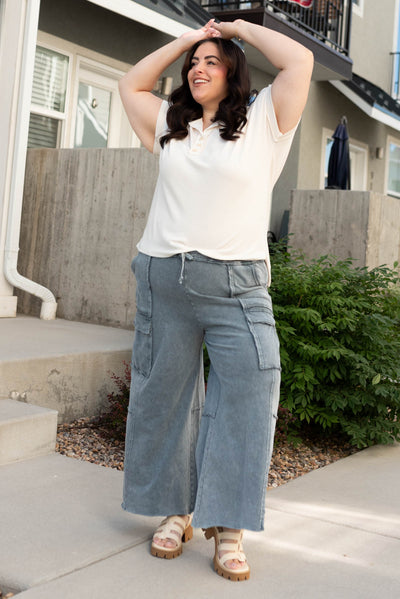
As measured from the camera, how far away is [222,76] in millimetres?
2508

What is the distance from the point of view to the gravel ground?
13.2ft

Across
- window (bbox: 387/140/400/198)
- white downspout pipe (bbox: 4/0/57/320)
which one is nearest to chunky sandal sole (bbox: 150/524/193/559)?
white downspout pipe (bbox: 4/0/57/320)

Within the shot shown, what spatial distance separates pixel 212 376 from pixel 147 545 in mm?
663

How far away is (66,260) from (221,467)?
395cm

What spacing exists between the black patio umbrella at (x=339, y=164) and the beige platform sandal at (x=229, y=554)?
6914 mm

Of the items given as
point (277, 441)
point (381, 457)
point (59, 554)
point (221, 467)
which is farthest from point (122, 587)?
point (381, 457)

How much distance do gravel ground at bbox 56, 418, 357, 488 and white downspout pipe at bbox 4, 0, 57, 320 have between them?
1.80 m

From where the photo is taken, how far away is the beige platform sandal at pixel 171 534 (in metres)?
2.61

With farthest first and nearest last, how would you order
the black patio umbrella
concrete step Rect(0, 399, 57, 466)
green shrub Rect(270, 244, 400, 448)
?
the black patio umbrella, green shrub Rect(270, 244, 400, 448), concrete step Rect(0, 399, 57, 466)

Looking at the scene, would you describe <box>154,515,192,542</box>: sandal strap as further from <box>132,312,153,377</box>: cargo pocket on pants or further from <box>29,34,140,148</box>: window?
<box>29,34,140,148</box>: window

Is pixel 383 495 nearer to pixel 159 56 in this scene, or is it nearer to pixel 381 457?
pixel 381 457

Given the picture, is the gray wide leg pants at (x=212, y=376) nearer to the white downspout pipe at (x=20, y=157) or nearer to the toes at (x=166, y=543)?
the toes at (x=166, y=543)

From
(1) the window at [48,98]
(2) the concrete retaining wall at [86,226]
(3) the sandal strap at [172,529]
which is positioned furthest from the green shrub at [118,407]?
(1) the window at [48,98]

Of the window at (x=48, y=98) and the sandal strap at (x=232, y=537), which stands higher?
the window at (x=48, y=98)
